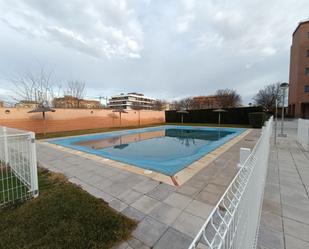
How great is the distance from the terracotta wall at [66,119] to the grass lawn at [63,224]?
10.9 m

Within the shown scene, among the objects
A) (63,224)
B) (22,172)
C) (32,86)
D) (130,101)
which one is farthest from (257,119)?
(130,101)

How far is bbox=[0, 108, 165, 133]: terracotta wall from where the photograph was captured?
10.5m

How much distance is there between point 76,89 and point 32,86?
608 centimetres

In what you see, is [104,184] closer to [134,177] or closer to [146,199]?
[134,177]

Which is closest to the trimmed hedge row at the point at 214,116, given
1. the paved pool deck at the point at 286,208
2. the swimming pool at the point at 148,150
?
the swimming pool at the point at 148,150

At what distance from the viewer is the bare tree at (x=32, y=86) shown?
47.0 feet

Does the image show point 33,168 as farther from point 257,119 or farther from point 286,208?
point 257,119

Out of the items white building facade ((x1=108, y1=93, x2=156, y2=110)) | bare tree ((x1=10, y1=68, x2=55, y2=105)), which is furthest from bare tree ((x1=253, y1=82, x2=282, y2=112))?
bare tree ((x1=10, y1=68, x2=55, y2=105))

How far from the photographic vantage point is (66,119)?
13242mm

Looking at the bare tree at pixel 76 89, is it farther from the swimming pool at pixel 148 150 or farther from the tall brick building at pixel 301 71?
the tall brick building at pixel 301 71

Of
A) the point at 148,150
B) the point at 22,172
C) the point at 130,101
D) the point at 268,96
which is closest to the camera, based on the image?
the point at 22,172

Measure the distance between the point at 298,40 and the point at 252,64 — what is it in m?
16.1

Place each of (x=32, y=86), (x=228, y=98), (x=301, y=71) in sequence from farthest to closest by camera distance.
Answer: (x=228, y=98) < (x=301, y=71) < (x=32, y=86)

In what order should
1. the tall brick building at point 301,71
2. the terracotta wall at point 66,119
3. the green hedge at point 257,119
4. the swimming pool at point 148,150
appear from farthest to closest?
the tall brick building at point 301,71 → the green hedge at point 257,119 → the terracotta wall at point 66,119 → the swimming pool at point 148,150
